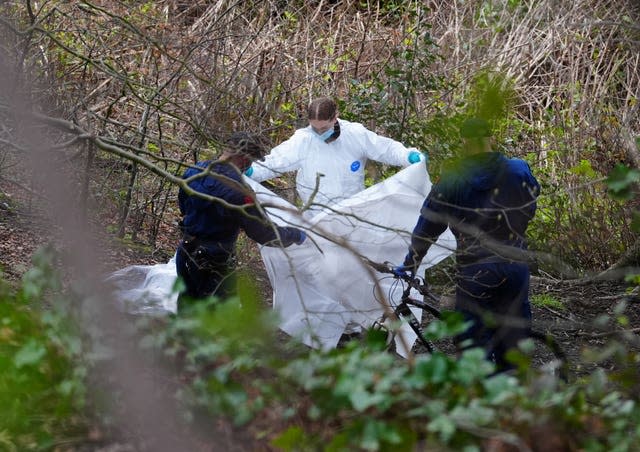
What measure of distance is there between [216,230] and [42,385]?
110 inches

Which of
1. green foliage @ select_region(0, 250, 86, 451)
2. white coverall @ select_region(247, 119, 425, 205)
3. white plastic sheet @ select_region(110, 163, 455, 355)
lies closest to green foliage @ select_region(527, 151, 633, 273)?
white coverall @ select_region(247, 119, 425, 205)

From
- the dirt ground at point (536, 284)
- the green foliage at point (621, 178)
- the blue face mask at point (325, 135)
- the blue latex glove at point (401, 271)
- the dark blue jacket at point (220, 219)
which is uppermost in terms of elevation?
the green foliage at point (621, 178)

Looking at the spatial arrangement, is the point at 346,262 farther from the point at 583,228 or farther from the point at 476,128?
the point at 476,128

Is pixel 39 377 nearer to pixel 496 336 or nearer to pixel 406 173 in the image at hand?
pixel 496 336

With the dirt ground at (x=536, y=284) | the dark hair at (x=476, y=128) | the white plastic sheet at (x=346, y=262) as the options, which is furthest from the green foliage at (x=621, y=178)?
the dirt ground at (x=536, y=284)

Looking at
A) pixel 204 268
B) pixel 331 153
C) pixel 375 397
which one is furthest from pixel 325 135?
pixel 375 397

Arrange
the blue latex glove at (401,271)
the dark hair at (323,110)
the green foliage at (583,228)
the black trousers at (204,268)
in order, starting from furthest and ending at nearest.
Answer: the green foliage at (583,228) < the dark hair at (323,110) < the black trousers at (204,268) < the blue latex glove at (401,271)

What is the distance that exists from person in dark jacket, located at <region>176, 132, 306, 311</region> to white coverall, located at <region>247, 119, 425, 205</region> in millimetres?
958

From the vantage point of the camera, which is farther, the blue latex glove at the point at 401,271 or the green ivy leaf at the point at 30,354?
the blue latex glove at the point at 401,271

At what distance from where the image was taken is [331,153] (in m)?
6.79

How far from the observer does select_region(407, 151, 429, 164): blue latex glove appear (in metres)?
6.42

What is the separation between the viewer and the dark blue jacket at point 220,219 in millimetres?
5418

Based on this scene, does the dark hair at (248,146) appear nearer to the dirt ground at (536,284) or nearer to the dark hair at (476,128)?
the dirt ground at (536,284)

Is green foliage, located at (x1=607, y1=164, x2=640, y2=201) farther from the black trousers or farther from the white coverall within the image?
the white coverall
